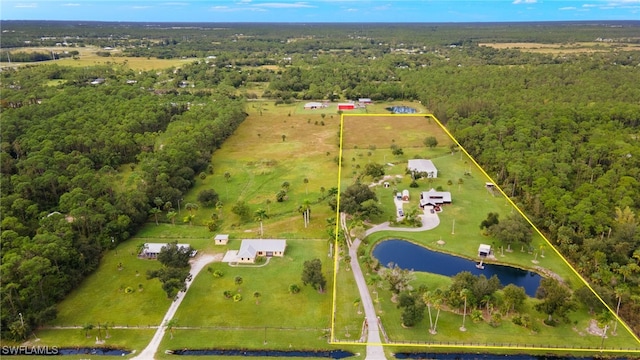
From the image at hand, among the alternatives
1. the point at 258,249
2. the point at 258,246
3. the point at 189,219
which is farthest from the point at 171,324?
the point at 189,219

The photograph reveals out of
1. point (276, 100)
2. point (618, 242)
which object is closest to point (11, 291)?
point (618, 242)

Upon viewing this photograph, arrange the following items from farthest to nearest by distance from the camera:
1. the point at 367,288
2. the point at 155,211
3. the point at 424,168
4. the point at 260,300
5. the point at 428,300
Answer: the point at 424,168, the point at 155,211, the point at 367,288, the point at 260,300, the point at 428,300

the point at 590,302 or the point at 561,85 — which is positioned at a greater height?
the point at 561,85

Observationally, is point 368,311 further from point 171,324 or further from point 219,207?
point 219,207

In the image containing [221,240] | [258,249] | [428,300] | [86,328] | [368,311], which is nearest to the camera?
[86,328]

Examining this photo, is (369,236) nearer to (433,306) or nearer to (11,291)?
(433,306)

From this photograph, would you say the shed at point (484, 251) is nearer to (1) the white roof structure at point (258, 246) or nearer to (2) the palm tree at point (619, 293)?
(2) the palm tree at point (619, 293)
